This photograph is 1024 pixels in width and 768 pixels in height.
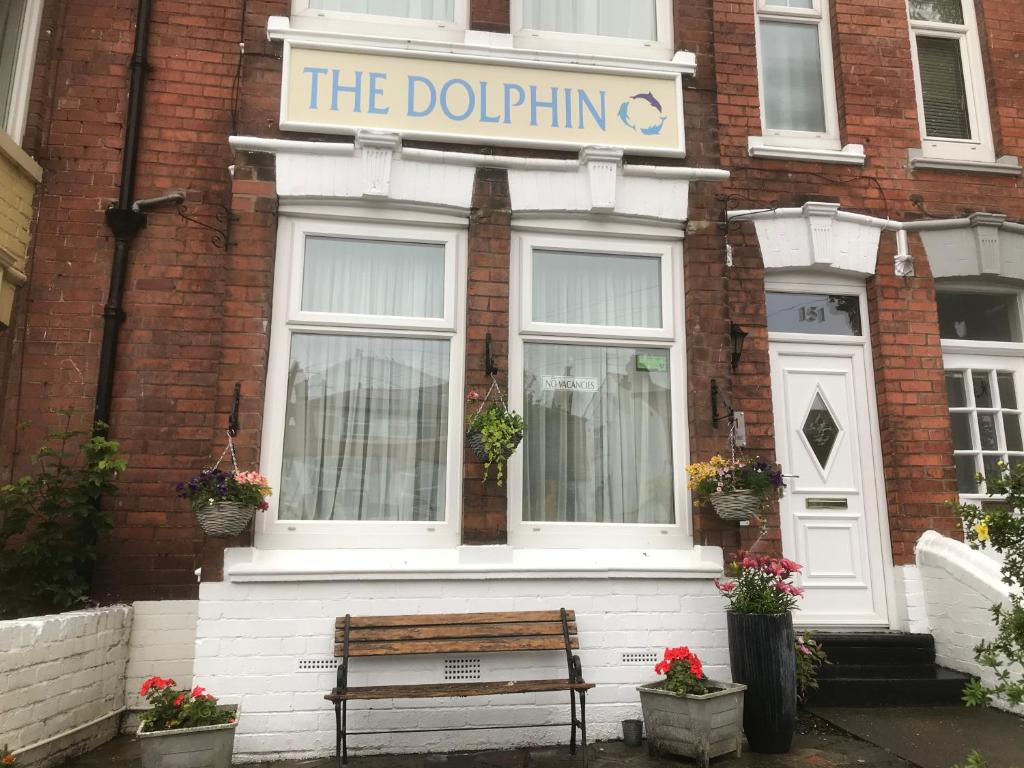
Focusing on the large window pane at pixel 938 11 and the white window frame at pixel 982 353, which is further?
the large window pane at pixel 938 11

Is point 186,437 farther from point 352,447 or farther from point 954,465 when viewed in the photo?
point 954,465

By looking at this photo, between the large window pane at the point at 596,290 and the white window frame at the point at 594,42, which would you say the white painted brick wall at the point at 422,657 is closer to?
the large window pane at the point at 596,290

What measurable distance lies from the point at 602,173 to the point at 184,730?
173 inches

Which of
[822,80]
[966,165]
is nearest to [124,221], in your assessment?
[822,80]

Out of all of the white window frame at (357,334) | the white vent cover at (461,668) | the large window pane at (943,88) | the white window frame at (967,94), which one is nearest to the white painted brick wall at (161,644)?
the white window frame at (357,334)

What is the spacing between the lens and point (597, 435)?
5.55 m

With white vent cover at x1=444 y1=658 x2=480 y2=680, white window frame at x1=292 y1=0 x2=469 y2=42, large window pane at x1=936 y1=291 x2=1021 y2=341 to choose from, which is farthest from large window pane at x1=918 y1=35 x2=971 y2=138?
white vent cover at x1=444 y1=658 x2=480 y2=680

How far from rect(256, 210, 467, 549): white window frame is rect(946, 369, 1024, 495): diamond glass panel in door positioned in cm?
415

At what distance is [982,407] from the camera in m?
6.44

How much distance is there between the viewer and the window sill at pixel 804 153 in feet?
20.9

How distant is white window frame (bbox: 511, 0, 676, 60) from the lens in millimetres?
6043

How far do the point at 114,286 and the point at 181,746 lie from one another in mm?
3271

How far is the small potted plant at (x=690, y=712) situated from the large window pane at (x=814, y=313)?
3.04 meters

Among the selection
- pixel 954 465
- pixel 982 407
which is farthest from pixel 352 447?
pixel 982 407
